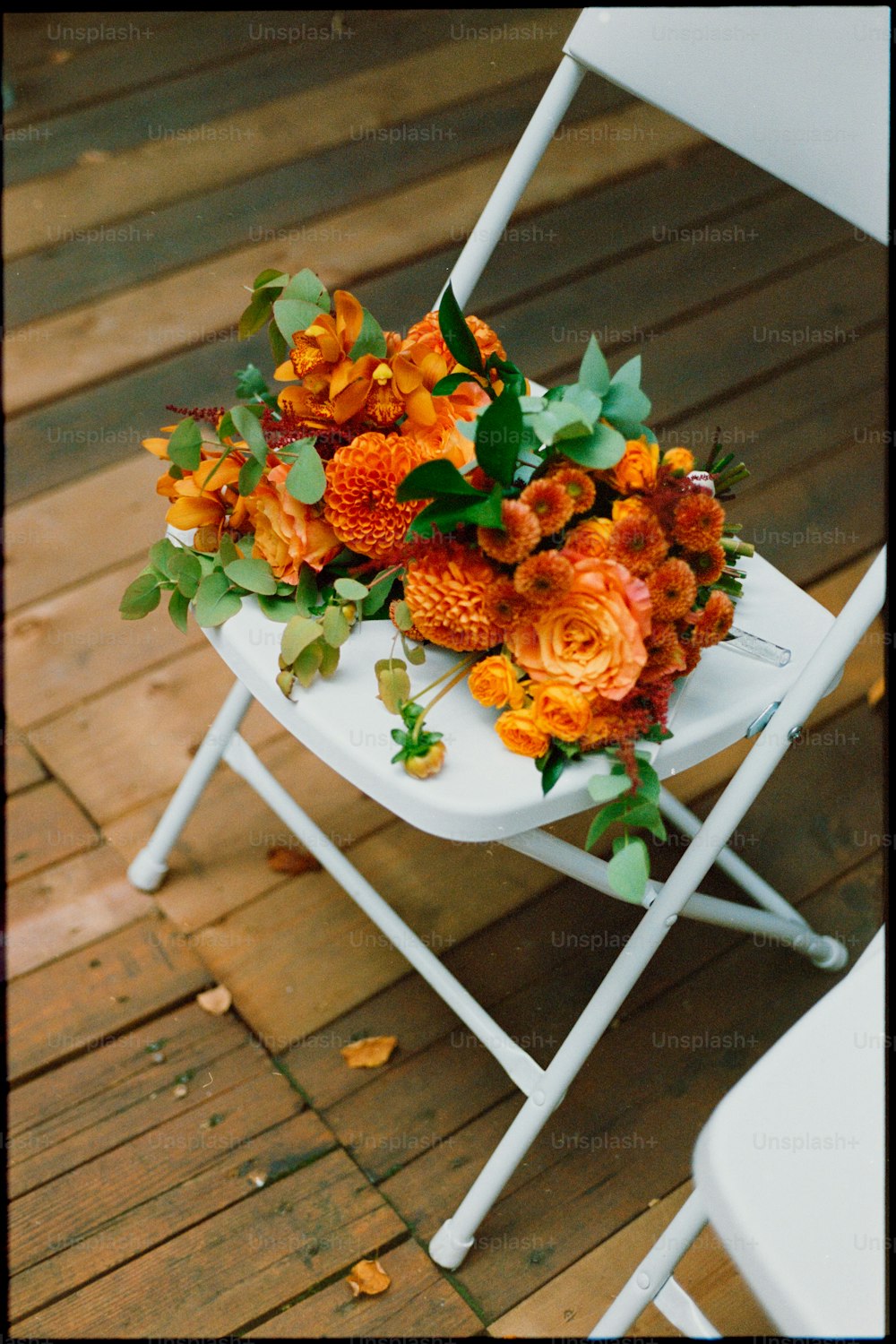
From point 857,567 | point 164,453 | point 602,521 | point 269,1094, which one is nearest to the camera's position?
point 602,521

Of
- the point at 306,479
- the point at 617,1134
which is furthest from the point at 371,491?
the point at 617,1134

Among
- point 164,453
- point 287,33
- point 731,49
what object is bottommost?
point 287,33

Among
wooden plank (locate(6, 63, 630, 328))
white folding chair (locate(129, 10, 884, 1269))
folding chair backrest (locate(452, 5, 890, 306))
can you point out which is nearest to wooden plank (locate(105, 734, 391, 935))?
white folding chair (locate(129, 10, 884, 1269))

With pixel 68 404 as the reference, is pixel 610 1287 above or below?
below

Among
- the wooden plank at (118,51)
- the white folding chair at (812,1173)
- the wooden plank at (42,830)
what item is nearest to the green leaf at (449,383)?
the white folding chair at (812,1173)

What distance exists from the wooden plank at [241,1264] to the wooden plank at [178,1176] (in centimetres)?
1

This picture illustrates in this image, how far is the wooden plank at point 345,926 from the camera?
4.18ft

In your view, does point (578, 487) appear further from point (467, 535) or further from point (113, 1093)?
point (113, 1093)

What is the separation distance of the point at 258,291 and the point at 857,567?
1044 mm

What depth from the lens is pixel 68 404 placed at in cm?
186

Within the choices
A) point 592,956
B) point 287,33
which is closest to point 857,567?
point 592,956

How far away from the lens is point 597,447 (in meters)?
0.80

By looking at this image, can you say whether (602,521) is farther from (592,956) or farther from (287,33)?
(287,33)

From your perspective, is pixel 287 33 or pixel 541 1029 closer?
pixel 541 1029
